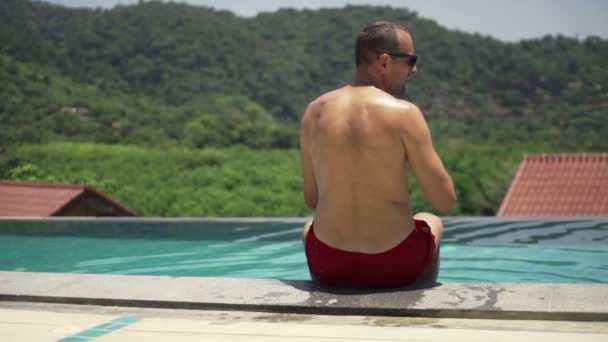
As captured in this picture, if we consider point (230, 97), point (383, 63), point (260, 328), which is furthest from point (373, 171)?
point (230, 97)

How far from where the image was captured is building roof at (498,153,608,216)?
40.1 ft

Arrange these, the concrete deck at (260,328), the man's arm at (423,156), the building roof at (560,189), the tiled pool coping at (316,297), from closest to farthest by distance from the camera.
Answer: the concrete deck at (260,328), the tiled pool coping at (316,297), the man's arm at (423,156), the building roof at (560,189)

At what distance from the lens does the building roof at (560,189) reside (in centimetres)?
1223

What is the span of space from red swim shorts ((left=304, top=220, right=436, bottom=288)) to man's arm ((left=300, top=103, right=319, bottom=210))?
178 mm

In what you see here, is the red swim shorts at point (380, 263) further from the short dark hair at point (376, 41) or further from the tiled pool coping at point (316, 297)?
the short dark hair at point (376, 41)

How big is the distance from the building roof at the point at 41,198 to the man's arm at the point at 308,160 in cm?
817

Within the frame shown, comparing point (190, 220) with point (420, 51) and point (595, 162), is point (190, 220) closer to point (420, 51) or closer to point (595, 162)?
point (595, 162)

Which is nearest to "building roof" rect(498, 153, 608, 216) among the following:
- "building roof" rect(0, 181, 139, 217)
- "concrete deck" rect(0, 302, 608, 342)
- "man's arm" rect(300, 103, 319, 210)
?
"building roof" rect(0, 181, 139, 217)

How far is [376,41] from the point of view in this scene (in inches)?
103

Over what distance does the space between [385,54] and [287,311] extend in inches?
37.2

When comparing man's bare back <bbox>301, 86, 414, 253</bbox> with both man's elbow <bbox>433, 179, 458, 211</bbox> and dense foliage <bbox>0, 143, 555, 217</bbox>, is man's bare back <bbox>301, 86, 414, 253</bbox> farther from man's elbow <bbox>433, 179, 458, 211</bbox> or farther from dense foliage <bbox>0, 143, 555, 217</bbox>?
dense foliage <bbox>0, 143, 555, 217</bbox>

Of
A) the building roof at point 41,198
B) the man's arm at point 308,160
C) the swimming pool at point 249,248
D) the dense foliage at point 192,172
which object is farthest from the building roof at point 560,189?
the man's arm at point 308,160

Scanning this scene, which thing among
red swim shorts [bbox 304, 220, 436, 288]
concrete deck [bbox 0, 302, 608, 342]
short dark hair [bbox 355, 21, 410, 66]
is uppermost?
short dark hair [bbox 355, 21, 410, 66]

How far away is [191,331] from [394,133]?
0.94 metres
